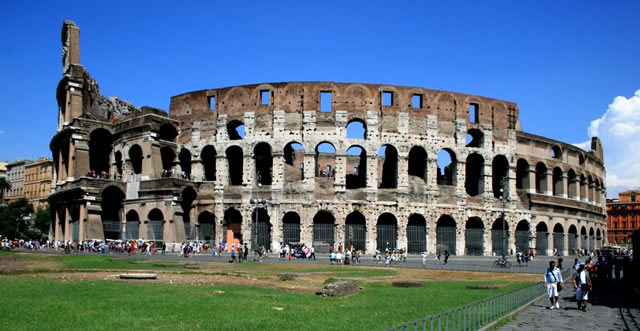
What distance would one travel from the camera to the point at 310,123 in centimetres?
4188

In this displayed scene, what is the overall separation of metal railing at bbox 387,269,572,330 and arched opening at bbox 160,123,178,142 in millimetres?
35185

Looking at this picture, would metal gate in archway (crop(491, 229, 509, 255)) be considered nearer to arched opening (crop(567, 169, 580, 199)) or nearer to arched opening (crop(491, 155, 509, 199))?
arched opening (crop(491, 155, 509, 199))

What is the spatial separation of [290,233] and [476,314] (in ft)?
103

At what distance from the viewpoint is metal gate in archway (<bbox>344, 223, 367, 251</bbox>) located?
4112cm

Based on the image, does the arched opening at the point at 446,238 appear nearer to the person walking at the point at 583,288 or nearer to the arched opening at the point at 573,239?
the arched opening at the point at 573,239

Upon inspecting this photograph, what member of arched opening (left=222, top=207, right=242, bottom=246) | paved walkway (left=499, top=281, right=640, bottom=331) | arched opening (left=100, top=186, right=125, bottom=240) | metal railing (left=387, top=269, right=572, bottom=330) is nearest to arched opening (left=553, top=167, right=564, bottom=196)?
arched opening (left=222, top=207, right=242, bottom=246)

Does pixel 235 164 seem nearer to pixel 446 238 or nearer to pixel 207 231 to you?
pixel 207 231

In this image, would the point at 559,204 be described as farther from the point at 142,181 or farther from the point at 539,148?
the point at 142,181

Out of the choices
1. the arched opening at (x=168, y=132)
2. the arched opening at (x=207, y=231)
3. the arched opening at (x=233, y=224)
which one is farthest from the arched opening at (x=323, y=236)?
the arched opening at (x=168, y=132)

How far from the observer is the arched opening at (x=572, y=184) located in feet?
168

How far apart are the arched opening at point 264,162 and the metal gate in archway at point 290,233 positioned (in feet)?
16.5

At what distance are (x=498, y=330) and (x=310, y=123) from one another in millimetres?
31996

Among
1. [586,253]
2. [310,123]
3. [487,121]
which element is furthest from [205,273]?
[586,253]

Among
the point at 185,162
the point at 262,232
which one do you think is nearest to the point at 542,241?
the point at 262,232
